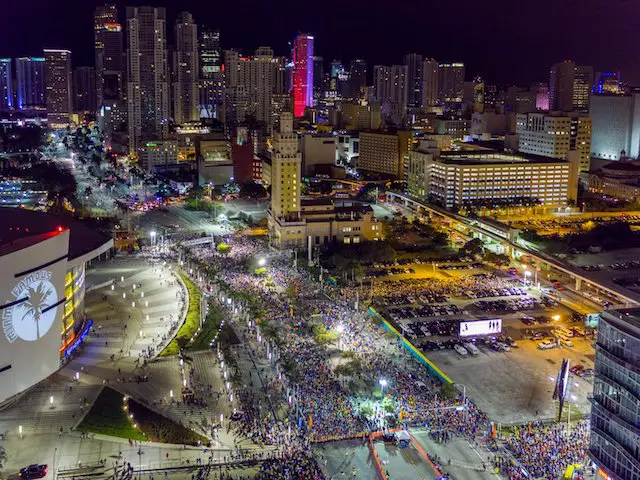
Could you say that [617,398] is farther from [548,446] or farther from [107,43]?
[107,43]

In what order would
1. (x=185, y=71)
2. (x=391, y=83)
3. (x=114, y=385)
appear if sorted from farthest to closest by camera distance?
(x=391, y=83) → (x=185, y=71) → (x=114, y=385)

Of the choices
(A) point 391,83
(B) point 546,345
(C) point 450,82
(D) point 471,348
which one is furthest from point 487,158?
(C) point 450,82

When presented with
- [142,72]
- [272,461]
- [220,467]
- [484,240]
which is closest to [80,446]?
[220,467]

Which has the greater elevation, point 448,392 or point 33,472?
point 448,392

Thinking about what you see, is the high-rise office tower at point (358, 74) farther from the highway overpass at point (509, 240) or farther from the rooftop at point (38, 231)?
the rooftop at point (38, 231)

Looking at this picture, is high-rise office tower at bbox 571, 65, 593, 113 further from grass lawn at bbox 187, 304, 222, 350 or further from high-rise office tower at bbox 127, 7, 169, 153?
grass lawn at bbox 187, 304, 222, 350

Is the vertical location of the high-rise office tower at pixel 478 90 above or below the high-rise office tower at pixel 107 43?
below

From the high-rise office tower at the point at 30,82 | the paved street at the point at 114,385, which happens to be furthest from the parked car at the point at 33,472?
the high-rise office tower at the point at 30,82
